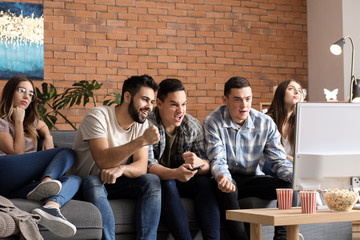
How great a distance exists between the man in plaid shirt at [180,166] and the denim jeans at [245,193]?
68mm

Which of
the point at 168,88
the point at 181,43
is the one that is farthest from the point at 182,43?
the point at 168,88

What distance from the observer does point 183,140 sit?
3234 millimetres

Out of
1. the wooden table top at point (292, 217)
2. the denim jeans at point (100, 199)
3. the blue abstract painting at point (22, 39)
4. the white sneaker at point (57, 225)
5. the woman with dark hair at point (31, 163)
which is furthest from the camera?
the blue abstract painting at point (22, 39)

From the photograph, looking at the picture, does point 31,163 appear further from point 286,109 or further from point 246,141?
point 286,109

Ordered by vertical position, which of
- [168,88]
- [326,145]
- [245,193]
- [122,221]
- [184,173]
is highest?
[168,88]

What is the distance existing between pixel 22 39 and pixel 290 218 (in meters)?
4.37

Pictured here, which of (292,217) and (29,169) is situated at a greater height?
(29,169)

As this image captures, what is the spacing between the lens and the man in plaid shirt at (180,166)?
9.36 feet

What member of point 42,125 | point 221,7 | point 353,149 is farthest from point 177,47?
point 353,149

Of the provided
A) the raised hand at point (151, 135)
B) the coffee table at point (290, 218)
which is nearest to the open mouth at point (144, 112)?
the raised hand at point (151, 135)

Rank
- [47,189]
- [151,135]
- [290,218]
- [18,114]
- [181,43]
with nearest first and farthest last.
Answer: [290,218]
[47,189]
[151,135]
[18,114]
[181,43]

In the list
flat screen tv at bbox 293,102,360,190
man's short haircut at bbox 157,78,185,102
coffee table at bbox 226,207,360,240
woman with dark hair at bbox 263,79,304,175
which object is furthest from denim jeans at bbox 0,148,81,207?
woman with dark hair at bbox 263,79,304,175

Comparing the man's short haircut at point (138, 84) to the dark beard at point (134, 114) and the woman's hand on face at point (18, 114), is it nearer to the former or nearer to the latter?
the dark beard at point (134, 114)

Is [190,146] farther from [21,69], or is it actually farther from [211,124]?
[21,69]
